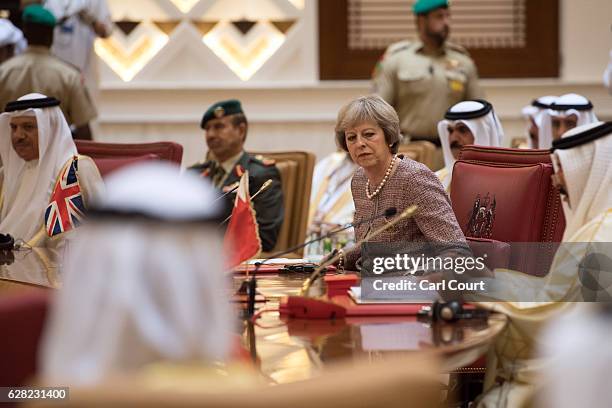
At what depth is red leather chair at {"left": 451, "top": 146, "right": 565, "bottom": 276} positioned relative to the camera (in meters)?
3.83

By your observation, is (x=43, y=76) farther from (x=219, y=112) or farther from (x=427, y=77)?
(x=427, y=77)

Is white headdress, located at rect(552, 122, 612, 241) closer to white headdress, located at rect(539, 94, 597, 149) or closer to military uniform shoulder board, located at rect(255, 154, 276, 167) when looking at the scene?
military uniform shoulder board, located at rect(255, 154, 276, 167)

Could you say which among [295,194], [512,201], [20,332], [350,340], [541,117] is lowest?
[295,194]

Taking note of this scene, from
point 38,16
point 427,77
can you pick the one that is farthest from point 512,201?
point 38,16

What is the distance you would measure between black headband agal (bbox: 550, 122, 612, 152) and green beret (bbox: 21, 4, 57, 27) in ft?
15.2

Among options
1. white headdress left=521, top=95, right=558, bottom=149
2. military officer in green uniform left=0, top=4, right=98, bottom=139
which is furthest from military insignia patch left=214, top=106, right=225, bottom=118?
white headdress left=521, top=95, right=558, bottom=149

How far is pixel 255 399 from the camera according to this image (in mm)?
1386

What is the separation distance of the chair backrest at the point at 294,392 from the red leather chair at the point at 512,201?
2073 mm

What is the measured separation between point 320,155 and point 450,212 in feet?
18.3

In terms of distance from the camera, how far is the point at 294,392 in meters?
1.45

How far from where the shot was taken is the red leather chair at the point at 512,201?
3826mm

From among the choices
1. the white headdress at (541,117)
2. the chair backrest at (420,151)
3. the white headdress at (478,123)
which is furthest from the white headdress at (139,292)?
the white headdress at (541,117)

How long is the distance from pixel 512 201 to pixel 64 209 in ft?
5.82

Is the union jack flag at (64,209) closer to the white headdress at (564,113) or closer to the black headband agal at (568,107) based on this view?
the white headdress at (564,113)
